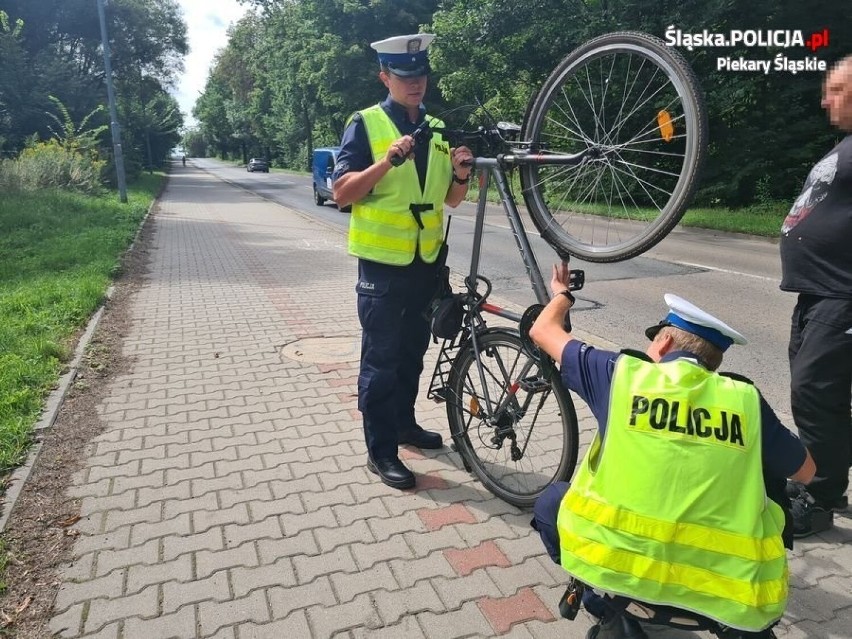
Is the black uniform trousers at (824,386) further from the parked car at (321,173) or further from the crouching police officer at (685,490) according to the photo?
the parked car at (321,173)

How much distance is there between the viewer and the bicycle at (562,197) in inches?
90.9

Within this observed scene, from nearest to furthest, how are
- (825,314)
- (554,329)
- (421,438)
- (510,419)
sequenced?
(554,329), (825,314), (510,419), (421,438)

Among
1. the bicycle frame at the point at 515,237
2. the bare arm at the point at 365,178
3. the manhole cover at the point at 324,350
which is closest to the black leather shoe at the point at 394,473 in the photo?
the bicycle frame at the point at 515,237

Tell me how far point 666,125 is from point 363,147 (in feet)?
4.59

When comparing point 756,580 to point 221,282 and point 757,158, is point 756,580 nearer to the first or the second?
point 221,282

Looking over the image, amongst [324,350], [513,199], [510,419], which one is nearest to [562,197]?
[513,199]

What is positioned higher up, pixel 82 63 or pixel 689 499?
pixel 82 63

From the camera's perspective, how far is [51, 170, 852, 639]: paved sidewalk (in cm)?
247

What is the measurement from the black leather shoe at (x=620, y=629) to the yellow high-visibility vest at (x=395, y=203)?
1.78m

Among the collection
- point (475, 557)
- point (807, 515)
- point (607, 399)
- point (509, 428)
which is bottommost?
point (475, 557)

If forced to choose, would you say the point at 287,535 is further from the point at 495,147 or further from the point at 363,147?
the point at 495,147

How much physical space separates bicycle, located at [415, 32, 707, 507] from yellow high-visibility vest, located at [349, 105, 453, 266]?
0.60ft

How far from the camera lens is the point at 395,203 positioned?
3.12 metres

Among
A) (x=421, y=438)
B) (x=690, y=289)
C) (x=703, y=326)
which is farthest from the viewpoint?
(x=690, y=289)
